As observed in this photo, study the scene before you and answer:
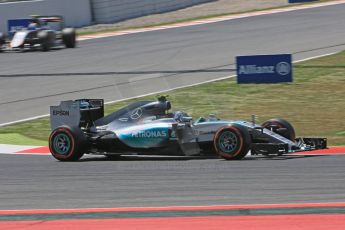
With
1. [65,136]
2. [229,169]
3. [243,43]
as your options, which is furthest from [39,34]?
[229,169]

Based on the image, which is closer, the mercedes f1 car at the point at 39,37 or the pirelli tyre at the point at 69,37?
the mercedes f1 car at the point at 39,37

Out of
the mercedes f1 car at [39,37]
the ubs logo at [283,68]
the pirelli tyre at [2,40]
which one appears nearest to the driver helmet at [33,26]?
the mercedes f1 car at [39,37]

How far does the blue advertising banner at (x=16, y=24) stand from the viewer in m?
33.4

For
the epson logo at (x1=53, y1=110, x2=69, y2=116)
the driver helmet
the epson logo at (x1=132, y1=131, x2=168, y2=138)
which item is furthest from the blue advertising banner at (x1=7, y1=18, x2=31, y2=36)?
the epson logo at (x1=132, y1=131, x2=168, y2=138)

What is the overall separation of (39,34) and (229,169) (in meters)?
22.0

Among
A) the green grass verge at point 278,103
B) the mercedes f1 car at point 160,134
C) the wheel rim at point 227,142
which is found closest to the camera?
the wheel rim at point 227,142

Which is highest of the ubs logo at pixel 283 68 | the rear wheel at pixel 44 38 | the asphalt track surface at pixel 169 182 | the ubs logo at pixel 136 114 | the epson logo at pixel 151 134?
the rear wheel at pixel 44 38

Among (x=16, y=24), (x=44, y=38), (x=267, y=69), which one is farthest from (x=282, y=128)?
(x=16, y=24)

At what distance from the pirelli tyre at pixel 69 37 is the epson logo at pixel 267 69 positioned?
1329cm

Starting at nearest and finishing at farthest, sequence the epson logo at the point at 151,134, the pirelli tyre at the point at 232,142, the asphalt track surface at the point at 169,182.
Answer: the asphalt track surface at the point at 169,182, the pirelli tyre at the point at 232,142, the epson logo at the point at 151,134

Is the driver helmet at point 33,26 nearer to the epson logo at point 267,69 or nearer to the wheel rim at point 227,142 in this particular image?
the epson logo at point 267,69

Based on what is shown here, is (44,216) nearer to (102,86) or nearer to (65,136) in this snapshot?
(65,136)

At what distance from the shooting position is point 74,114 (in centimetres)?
1383

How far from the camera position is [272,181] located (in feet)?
35.6
